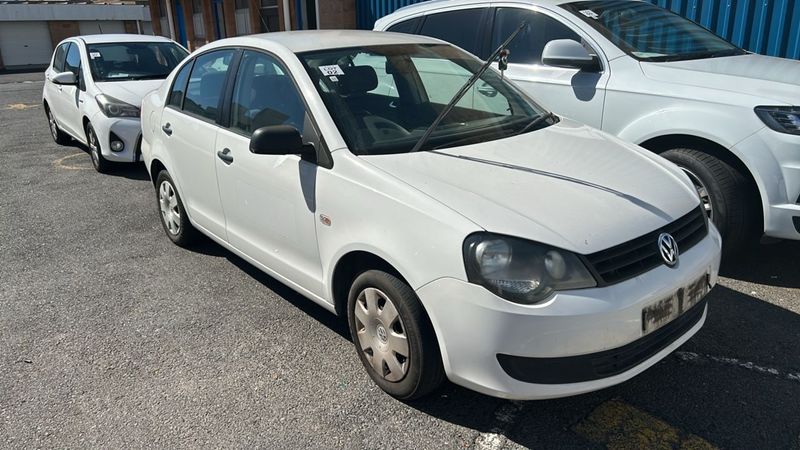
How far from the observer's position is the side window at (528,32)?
486 centimetres

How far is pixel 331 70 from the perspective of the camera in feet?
11.1

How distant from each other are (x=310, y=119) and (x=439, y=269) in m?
1.16

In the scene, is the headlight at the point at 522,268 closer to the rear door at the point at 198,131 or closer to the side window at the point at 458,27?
the rear door at the point at 198,131

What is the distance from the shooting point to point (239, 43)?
396cm

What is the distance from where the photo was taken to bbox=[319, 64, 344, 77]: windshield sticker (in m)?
3.35

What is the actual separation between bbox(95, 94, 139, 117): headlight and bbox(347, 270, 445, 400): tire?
5127 millimetres

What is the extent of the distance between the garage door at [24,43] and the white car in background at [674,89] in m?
39.3

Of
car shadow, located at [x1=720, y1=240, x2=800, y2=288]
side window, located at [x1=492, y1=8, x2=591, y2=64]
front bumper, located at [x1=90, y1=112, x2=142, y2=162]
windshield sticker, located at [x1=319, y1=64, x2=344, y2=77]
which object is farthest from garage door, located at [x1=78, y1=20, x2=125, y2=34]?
car shadow, located at [x1=720, y1=240, x2=800, y2=288]

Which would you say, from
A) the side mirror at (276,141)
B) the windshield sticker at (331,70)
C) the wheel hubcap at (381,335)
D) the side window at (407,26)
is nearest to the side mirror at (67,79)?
the side window at (407,26)

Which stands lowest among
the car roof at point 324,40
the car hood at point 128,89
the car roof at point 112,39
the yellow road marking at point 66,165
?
the yellow road marking at point 66,165

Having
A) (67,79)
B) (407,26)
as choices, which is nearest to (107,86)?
(67,79)

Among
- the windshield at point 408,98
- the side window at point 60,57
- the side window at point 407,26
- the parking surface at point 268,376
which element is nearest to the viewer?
the parking surface at point 268,376

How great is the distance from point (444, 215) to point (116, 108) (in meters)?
5.75

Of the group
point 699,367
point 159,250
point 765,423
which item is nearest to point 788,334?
point 699,367
